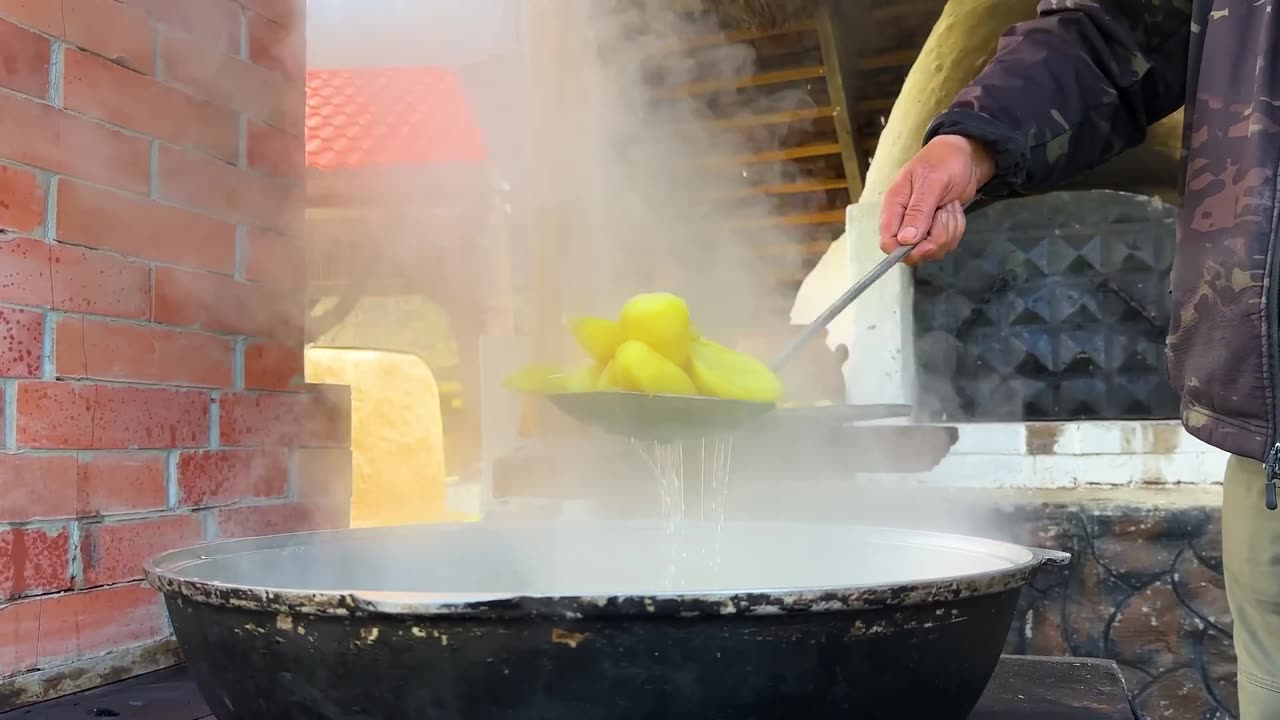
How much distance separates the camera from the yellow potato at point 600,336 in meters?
1.06

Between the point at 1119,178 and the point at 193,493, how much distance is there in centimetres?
287

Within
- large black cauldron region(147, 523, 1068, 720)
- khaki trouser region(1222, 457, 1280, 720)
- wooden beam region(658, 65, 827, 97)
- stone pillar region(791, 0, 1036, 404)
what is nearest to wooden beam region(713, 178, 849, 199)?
wooden beam region(658, 65, 827, 97)

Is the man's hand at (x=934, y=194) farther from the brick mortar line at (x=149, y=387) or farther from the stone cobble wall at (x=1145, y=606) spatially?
the stone cobble wall at (x=1145, y=606)

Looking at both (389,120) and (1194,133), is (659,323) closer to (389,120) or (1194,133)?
(1194,133)

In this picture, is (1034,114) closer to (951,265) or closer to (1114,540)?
(1114,540)

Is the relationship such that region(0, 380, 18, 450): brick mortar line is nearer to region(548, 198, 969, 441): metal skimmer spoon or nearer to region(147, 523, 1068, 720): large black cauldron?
region(147, 523, 1068, 720): large black cauldron

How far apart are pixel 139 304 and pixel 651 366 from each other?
667 mm

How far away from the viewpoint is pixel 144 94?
3.90 feet

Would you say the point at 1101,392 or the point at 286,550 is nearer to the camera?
the point at 286,550

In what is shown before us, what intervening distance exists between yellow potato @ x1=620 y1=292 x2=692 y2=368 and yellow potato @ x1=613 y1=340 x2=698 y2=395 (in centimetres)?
1

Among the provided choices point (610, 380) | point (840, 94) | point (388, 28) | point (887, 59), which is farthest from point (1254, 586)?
point (887, 59)

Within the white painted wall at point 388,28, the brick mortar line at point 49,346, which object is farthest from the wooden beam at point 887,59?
the brick mortar line at point 49,346

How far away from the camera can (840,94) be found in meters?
3.19

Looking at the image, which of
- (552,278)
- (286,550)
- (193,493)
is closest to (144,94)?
(193,493)
